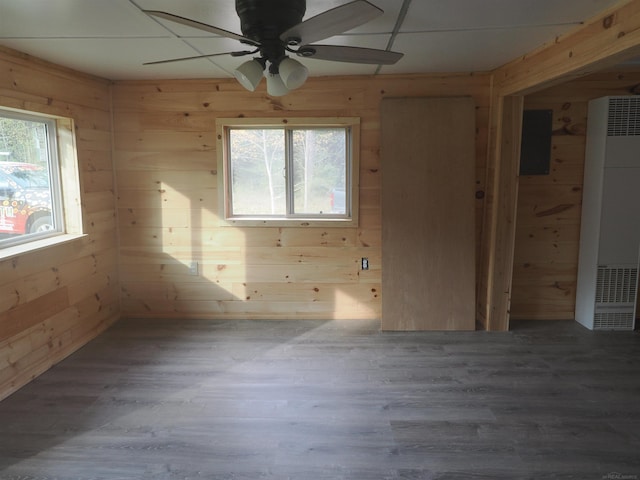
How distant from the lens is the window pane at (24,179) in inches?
114

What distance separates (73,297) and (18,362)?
26.9 inches

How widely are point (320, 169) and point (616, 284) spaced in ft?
9.07

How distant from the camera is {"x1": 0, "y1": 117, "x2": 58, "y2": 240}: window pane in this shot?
2898mm

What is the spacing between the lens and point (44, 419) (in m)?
2.48

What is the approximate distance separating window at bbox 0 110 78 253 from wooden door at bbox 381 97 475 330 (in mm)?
2619

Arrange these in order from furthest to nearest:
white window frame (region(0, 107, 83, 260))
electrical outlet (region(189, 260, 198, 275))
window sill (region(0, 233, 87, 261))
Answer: electrical outlet (region(189, 260, 198, 275)) < white window frame (region(0, 107, 83, 260)) < window sill (region(0, 233, 87, 261))

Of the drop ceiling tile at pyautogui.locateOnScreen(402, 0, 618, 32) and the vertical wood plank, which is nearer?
the drop ceiling tile at pyautogui.locateOnScreen(402, 0, 618, 32)

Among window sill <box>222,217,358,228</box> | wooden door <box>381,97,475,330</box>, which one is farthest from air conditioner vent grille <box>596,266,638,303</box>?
window sill <box>222,217,358,228</box>

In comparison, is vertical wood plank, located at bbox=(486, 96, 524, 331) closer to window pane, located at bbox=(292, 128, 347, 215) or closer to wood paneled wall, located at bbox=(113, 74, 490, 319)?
wood paneled wall, located at bbox=(113, 74, 490, 319)

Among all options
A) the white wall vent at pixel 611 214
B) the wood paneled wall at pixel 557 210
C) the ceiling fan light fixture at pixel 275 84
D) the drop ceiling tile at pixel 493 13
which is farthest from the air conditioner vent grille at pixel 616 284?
the ceiling fan light fixture at pixel 275 84

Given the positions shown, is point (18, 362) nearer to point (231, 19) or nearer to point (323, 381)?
point (323, 381)

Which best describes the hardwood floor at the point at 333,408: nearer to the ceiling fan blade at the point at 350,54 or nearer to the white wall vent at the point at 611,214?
the white wall vent at the point at 611,214

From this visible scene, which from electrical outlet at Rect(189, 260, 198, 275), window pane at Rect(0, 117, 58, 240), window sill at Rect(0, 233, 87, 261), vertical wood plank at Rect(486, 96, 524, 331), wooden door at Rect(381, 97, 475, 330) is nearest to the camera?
window sill at Rect(0, 233, 87, 261)

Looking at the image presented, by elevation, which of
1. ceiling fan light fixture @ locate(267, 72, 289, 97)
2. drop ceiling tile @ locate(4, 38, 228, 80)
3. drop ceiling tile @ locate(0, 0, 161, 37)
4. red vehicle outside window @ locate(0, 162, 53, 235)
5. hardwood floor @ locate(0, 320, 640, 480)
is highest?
drop ceiling tile @ locate(4, 38, 228, 80)
